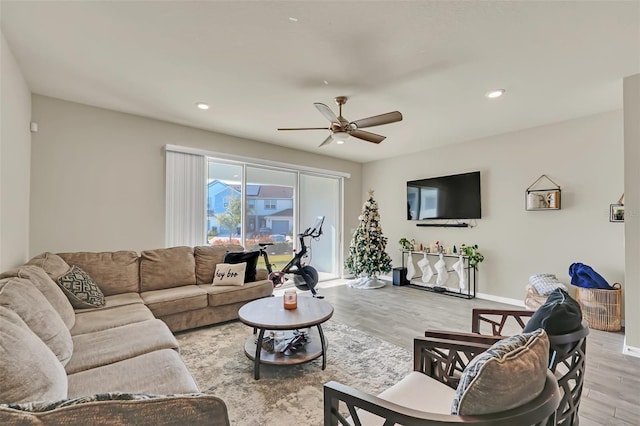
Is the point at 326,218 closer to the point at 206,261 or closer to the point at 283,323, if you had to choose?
the point at 206,261

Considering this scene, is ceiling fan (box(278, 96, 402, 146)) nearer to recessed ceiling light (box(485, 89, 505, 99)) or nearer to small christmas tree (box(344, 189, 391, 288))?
recessed ceiling light (box(485, 89, 505, 99))

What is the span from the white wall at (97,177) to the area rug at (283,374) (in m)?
1.70

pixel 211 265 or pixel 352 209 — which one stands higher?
pixel 352 209

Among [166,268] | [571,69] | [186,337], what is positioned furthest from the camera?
[166,268]

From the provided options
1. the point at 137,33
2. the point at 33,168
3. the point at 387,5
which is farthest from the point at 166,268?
the point at 387,5

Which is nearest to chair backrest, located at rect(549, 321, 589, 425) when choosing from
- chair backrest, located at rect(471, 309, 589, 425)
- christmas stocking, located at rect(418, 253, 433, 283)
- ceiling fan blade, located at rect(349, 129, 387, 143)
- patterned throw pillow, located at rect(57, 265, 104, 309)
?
chair backrest, located at rect(471, 309, 589, 425)

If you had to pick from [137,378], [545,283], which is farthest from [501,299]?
[137,378]

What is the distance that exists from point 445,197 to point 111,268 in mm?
5127

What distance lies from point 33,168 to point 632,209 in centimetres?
621

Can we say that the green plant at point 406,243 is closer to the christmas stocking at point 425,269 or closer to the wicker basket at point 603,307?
the christmas stocking at point 425,269

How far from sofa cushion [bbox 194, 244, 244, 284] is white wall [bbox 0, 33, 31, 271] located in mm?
1699

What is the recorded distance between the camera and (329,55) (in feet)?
7.94

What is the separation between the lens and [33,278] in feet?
6.88

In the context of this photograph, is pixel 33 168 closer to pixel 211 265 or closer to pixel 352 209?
pixel 211 265
